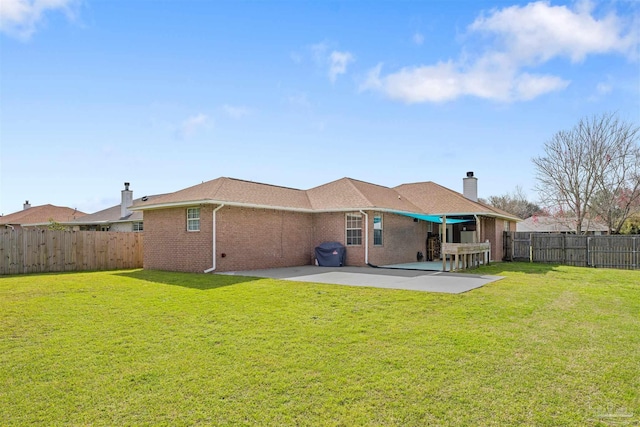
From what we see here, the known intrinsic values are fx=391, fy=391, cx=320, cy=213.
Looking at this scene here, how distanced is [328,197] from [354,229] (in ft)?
8.79

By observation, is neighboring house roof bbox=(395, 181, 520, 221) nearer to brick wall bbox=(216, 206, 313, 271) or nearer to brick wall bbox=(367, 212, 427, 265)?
brick wall bbox=(367, 212, 427, 265)

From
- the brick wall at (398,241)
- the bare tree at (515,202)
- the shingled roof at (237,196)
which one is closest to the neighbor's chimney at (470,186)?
the brick wall at (398,241)

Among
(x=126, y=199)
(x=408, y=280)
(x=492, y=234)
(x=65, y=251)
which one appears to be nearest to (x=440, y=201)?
(x=492, y=234)

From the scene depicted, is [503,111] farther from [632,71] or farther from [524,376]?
[524,376]

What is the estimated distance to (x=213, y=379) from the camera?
15.0ft

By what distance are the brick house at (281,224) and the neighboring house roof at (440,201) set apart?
0.08m

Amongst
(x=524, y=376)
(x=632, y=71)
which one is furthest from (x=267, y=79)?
(x=632, y=71)

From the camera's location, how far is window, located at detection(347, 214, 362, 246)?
1834 cm

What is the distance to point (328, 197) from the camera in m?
20.3

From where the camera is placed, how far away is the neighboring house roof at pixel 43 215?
33.2 metres

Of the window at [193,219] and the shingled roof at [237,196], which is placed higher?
the shingled roof at [237,196]

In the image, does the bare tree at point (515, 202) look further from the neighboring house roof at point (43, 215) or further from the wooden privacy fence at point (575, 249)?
the neighboring house roof at point (43, 215)

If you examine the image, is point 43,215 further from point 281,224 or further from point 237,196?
point 281,224

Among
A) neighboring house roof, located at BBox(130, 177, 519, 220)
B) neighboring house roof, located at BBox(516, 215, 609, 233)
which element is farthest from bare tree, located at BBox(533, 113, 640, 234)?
neighboring house roof, located at BBox(130, 177, 519, 220)
